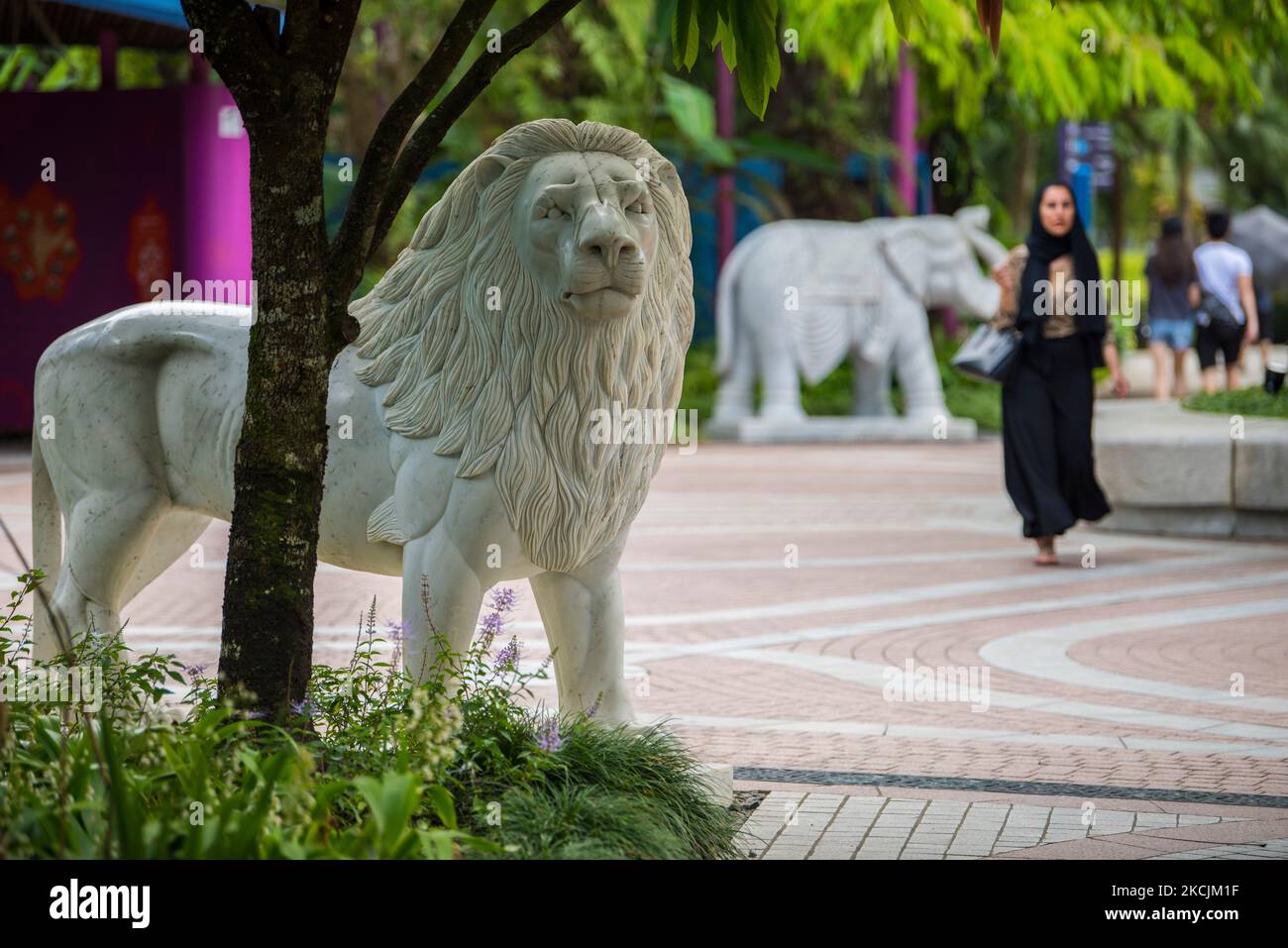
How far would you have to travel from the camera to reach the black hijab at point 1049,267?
10.9 meters

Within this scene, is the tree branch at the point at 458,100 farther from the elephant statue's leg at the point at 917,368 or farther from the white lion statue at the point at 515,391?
the elephant statue's leg at the point at 917,368

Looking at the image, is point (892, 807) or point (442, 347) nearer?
point (442, 347)

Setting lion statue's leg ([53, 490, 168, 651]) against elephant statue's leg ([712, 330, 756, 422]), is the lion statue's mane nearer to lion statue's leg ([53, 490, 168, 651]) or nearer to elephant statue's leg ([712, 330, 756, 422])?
lion statue's leg ([53, 490, 168, 651])

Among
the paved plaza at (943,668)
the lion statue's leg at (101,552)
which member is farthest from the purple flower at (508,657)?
the lion statue's leg at (101,552)

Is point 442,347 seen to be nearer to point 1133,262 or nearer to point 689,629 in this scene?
point 689,629

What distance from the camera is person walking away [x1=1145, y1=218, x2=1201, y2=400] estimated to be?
892 inches

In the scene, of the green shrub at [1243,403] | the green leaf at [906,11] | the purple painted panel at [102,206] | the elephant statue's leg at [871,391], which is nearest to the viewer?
the green leaf at [906,11]

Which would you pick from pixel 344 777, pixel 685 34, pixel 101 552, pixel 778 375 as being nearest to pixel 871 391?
pixel 778 375

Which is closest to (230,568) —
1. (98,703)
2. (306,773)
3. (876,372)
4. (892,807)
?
(98,703)

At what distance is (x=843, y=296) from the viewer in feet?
68.2

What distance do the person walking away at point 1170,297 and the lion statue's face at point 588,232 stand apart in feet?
61.6

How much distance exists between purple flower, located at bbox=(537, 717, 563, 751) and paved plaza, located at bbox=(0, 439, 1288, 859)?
70 cm
